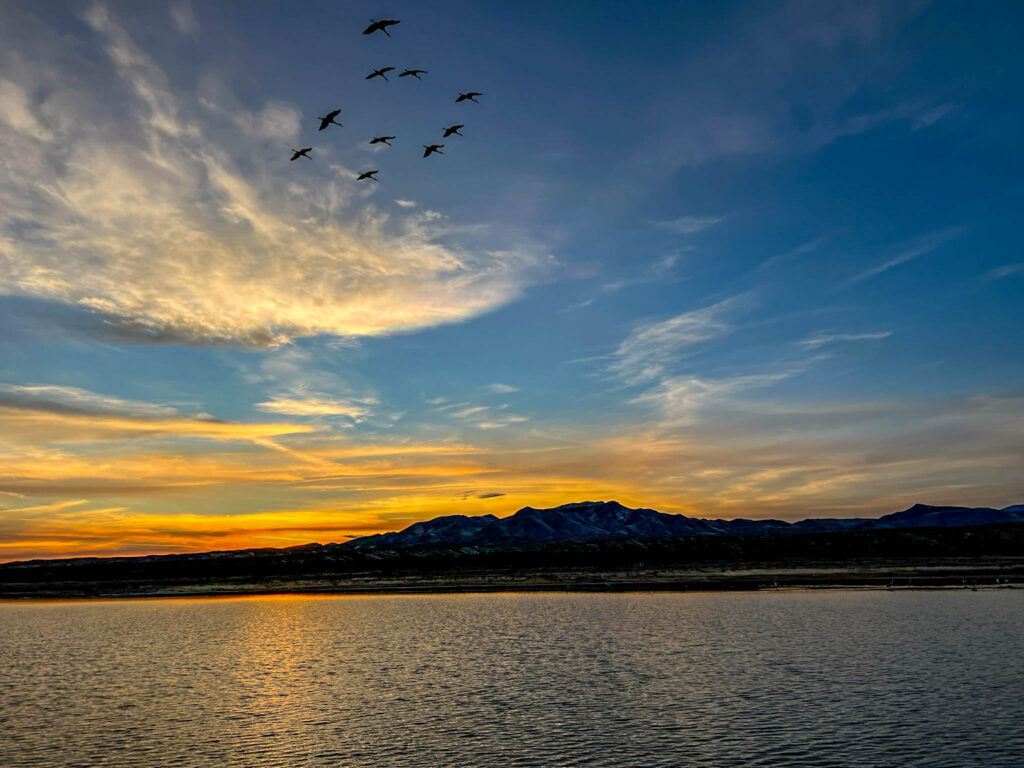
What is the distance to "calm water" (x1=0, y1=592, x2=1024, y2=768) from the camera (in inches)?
1158

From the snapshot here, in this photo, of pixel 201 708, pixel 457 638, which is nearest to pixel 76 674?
pixel 201 708

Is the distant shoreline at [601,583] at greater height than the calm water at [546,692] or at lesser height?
greater

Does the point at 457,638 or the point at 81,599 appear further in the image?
the point at 81,599

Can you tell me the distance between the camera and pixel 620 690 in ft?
132

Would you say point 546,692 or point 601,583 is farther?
point 601,583

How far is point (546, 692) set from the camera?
40.4 meters

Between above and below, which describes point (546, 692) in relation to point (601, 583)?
below

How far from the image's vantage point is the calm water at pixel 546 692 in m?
29.4

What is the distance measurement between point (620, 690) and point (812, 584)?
8744 cm

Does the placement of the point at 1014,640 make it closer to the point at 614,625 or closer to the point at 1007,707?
the point at 1007,707

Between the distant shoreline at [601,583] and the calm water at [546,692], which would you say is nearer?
the calm water at [546,692]

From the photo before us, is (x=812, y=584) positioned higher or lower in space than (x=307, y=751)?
higher

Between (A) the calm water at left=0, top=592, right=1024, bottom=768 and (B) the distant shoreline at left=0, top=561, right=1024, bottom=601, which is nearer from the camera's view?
(A) the calm water at left=0, top=592, right=1024, bottom=768

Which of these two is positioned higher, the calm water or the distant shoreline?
the distant shoreline
